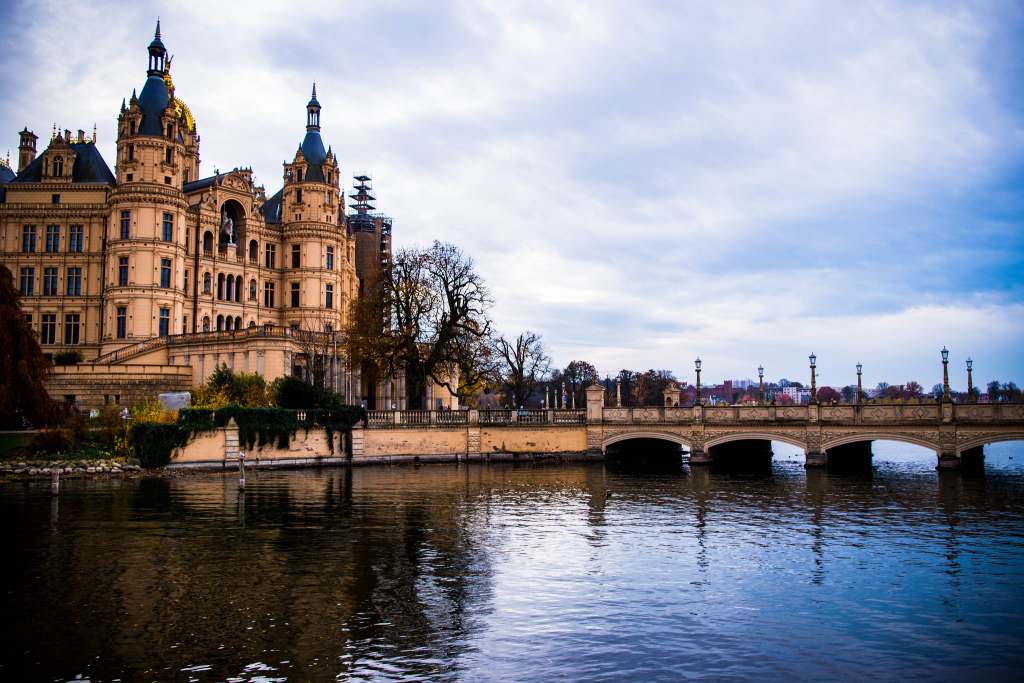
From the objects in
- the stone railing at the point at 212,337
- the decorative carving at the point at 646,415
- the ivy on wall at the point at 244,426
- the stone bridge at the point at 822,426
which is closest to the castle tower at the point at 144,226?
the stone railing at the point at 212,337

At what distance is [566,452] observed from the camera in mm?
54875

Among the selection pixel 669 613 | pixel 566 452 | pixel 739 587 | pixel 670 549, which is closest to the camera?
pixel 669 613

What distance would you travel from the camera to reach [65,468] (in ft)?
140

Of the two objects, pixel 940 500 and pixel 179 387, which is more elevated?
pixel 179 387

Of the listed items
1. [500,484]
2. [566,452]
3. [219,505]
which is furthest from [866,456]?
[219,505]

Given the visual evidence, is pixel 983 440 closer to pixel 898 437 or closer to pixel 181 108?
pixel 898 437

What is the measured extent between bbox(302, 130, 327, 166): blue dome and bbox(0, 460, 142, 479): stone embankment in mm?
42209

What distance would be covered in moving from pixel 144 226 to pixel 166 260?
10.5 feet

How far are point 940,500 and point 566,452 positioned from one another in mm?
24477

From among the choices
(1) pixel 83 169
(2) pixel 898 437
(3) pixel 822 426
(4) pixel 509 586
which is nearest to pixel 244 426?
(4) pixel 509 586

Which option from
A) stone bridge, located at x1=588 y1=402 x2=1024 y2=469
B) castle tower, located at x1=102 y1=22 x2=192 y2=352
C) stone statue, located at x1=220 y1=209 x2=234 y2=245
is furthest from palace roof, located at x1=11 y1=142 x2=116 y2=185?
stone bridge, located at x1=588 y1=402 x2=1024 y2=469

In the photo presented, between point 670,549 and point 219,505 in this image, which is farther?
point 219,505

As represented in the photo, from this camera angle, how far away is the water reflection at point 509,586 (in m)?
14.8

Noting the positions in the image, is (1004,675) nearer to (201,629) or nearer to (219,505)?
(201,629)
